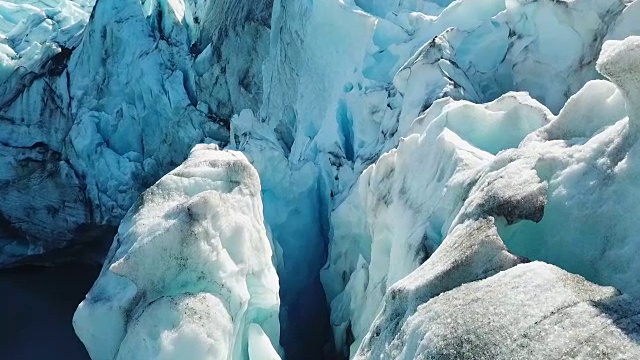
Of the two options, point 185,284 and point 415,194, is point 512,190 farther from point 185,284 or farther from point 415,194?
point 185,284

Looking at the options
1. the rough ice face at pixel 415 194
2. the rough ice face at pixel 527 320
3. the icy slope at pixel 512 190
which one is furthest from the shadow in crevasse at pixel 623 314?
the rough ice face at pixel 415 194

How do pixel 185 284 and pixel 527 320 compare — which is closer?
pixel 527 320

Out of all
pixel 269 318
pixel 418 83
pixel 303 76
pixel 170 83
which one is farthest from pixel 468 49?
pixel 170 83

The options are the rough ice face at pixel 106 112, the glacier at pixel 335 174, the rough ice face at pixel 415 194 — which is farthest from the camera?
the rough ice face at pixel 106 112

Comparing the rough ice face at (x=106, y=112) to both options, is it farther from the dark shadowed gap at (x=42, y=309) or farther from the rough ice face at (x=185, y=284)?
the rough ice face at (x=185, y=284)

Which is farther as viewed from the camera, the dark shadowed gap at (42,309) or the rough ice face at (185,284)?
the dark shadowed gap at (42,309)

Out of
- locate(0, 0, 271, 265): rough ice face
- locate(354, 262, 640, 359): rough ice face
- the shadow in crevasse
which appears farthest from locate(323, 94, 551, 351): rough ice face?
locate(0, 0, 271, 265): rough ice face

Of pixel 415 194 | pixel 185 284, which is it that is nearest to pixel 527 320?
pixel 415 194
